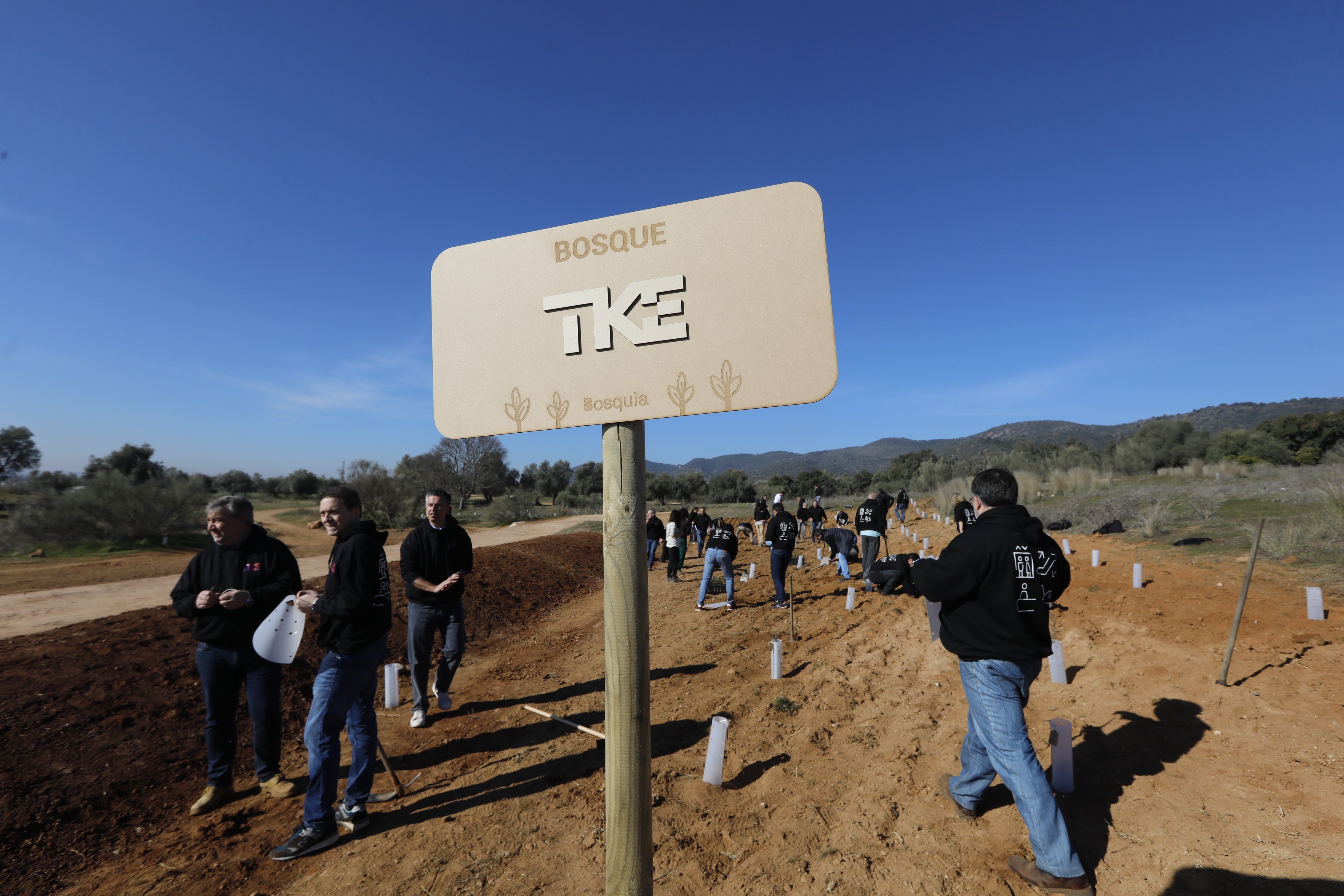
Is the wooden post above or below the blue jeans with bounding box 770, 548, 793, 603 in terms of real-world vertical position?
above

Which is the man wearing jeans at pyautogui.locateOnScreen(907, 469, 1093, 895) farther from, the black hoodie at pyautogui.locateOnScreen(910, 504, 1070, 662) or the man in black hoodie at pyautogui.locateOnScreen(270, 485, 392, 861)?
the man in black hoodie at pyautogui.locateOnScreen(270, 485, 392, 861)

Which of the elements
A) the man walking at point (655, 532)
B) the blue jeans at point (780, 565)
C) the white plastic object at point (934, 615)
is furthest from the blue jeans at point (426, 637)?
the man walking at point (655, 532)

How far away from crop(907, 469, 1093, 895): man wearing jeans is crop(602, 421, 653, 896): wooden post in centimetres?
186

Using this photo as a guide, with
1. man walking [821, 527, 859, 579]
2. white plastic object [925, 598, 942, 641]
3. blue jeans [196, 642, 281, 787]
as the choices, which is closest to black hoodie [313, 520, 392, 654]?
blue jeans [196, 642, 281, 787]

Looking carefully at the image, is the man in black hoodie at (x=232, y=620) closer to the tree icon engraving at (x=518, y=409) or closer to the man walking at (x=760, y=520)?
the tree icon engraving at (x=518, y=409)

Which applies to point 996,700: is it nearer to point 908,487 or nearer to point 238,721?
point 238,721

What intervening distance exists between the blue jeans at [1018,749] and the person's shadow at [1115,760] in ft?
1.72

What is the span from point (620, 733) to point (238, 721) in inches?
228

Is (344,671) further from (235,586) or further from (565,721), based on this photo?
(565,721)

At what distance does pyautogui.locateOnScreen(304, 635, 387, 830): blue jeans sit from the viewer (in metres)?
3.33

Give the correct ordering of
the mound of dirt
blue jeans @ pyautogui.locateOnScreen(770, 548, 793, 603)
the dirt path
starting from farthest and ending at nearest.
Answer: blue jeans @ pyautogui.locateOnScreen(770, 548, 793, 603) < the dirt path < the mound of dirt

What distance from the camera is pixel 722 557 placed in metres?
→ 9.78

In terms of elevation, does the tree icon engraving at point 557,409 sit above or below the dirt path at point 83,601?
above

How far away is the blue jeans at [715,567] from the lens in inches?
384
